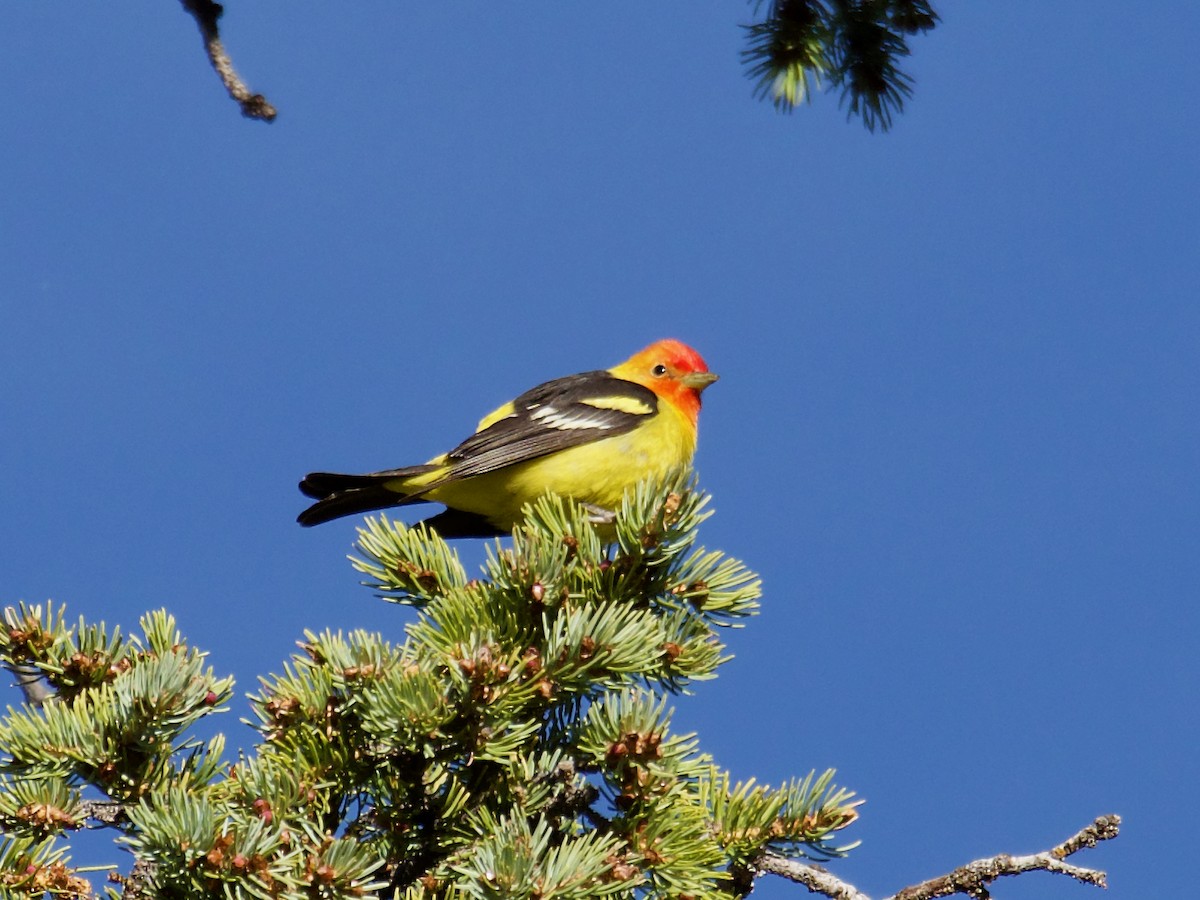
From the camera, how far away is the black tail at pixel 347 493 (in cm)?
482

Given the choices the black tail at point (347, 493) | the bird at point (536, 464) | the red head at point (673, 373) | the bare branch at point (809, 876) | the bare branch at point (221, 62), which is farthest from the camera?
the red head at point (673, 373)

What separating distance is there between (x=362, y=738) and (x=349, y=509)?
2.79 m

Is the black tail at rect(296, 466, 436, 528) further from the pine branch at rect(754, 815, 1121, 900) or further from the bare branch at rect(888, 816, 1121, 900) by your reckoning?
the bare branch at rect(888, 816, 1121, 900)

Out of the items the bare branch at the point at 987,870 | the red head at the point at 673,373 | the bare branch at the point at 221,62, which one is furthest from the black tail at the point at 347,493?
the bare branch at the point at 987,870

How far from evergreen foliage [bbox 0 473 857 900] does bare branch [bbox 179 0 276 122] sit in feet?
3.67

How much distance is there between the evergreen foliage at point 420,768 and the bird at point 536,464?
2055 mm

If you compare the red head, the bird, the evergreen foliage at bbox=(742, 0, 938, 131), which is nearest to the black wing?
the bird

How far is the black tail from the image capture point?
482 cm

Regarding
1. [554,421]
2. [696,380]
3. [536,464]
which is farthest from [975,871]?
[696,380]

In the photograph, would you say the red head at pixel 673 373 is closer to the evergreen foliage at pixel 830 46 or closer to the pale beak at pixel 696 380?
the pale beak at pixel 696 380

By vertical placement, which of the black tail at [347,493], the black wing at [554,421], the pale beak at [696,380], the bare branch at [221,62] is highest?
the pale beak at [696,380]

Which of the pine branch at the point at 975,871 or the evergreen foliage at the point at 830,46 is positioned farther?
the evergreen foliage at the point at 830,46

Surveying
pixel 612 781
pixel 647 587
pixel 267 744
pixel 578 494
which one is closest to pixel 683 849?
pixel 612 781

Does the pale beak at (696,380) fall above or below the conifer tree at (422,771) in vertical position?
above
